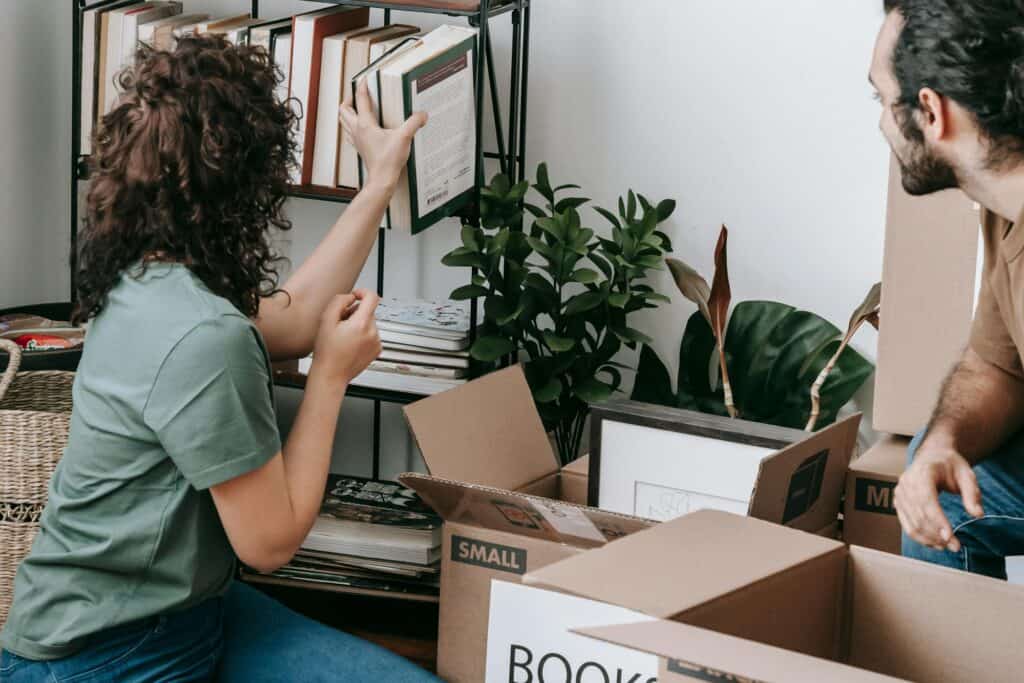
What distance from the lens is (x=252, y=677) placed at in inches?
60.3

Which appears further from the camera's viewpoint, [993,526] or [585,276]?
[585,276]

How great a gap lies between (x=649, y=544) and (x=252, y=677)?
0.59 meters

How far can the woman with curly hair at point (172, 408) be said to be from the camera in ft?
4.48

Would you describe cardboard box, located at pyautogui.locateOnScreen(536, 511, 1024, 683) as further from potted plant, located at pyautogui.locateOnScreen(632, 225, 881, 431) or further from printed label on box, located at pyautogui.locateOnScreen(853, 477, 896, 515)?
potted plant, located at pyautogui.locateOnScreen(632, 225, 881, 431)

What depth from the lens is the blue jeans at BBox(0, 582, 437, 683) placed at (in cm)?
144

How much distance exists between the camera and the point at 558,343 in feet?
7.41

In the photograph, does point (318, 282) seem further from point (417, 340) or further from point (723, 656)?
point (723, 656)

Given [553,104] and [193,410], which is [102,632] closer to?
[193,410]

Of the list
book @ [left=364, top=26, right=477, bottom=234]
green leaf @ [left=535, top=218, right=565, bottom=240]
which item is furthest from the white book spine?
green leaf @ [left=535, top=218, right=565, bottom=240]

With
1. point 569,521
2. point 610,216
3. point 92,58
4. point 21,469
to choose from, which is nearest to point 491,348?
point 610,216

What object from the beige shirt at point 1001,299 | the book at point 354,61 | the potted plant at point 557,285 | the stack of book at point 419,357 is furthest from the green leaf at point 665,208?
→ the beige shirt at point 1001,299

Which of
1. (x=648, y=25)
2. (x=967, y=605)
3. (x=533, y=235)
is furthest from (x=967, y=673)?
(x=648, y=25)

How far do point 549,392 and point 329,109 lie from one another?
24.5 inches

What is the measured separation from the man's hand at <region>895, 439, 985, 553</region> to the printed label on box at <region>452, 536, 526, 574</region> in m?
0.51
